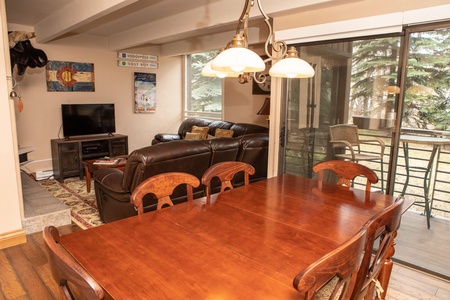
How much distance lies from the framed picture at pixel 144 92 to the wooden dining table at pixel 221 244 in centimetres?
551

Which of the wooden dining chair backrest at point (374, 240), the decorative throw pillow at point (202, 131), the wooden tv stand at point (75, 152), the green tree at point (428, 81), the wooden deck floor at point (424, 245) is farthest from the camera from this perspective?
the decorative throw pillow at point (202, 131)

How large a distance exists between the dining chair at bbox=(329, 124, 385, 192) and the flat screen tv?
4.48 metres

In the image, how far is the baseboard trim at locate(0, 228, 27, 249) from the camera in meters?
2.99

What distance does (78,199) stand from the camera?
4410 millimetres

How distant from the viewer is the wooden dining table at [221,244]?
3.55 ft

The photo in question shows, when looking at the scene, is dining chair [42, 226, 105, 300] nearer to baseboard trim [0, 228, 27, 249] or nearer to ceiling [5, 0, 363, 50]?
baseboard trim [0, 228, 27, 249]

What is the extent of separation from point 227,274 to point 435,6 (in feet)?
8.39

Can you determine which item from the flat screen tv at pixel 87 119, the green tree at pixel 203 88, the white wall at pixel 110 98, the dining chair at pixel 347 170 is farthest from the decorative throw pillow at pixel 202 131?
the dining chair at pixel 347 170

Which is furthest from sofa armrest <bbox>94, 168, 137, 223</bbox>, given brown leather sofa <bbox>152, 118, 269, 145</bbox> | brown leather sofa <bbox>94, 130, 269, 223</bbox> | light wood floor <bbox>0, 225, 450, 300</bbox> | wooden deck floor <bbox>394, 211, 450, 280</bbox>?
brown leather sofa <bbox>152, 118, 269, 145</bbox>

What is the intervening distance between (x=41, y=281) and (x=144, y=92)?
5.22 m

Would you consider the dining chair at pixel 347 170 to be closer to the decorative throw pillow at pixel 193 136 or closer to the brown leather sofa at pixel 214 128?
the brown leather sofa at pixel 214 128

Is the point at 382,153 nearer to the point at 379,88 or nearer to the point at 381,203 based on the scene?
the point at 379,88

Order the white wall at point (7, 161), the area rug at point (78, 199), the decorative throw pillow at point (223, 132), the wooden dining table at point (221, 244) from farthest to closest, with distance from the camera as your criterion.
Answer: the decorative throw pillow at point (223, 132) < the area rug at point (78, 199) < the white wall at point (7, 161) < the wooden dining table at point (221, 244)

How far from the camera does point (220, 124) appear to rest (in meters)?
6.16
